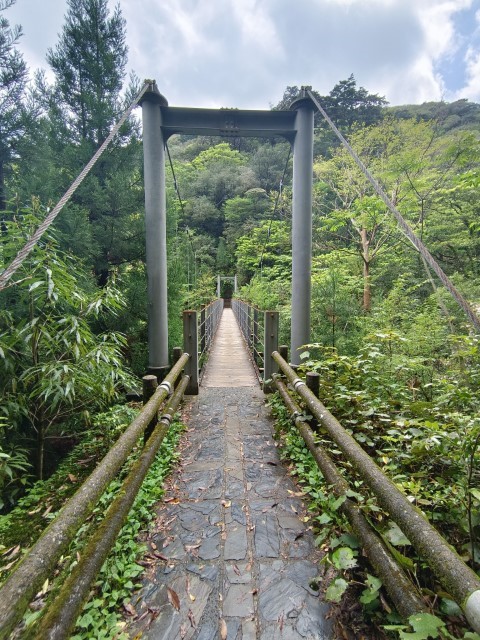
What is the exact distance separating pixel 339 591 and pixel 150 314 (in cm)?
273

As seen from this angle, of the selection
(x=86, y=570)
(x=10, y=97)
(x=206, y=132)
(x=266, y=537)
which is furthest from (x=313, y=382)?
(x=10, y=97)

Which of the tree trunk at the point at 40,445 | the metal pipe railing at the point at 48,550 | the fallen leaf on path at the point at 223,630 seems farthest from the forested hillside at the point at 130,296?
the metal pipe railing at the point at 48,550

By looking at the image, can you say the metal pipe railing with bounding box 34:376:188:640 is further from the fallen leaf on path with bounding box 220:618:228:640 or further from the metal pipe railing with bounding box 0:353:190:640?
the fallen leaf on path with bounding box 220:618:228:640

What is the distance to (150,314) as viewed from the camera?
3.17 metres

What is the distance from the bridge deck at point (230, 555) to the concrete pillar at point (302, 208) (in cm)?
152

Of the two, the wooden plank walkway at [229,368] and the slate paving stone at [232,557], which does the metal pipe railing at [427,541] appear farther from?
the wooden plank walkway at [229,368]

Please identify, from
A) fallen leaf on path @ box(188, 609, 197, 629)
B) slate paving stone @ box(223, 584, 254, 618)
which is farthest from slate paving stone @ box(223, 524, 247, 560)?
fallen leaf on path @ box(188, 609, 197, 629)

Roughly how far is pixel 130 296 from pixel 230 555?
3046 mm

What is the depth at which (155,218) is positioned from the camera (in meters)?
3.09

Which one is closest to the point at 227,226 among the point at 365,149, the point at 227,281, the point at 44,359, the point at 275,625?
the point at 227,281

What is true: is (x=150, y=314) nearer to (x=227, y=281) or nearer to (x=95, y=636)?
(x=95, y=636)

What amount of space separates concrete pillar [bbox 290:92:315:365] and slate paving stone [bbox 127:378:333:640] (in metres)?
1.59

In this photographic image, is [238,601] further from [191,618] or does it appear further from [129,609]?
[129,609]

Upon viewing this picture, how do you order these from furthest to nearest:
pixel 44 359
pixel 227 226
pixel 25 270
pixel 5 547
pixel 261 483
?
pixel 227 226 < pixel 44 359 < pixel 25 270 < pixel 261 483 < pixel 5 547
